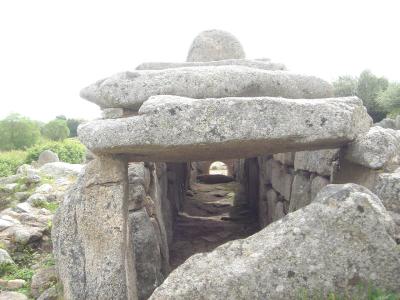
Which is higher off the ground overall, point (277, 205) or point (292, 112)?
point (292, 112)

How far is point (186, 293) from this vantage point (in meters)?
3.11

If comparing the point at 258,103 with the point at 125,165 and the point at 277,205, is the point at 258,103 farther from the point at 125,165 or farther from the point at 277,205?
the point at 277,205

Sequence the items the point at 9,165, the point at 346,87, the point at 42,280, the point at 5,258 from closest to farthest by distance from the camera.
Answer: the point at 42,280 → the point at 5,258 → the point at 9,165 → the point at 346,87

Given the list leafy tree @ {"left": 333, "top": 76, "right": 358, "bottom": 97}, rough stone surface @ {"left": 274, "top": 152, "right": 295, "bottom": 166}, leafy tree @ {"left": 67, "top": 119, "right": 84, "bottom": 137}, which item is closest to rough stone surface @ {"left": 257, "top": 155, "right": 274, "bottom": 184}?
rough stone surface @ {"left": 274, "top": 152, "right": 295, "bottom": 166}

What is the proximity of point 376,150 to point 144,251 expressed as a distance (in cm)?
252

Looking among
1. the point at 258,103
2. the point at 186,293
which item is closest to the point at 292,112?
the point at 258,103

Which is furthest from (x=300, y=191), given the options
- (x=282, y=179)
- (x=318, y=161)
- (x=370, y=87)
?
(x=370, y=87)

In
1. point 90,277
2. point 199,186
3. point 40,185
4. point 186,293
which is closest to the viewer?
point 186,293

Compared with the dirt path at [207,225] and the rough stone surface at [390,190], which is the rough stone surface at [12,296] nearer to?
the dirt path at [207,225]

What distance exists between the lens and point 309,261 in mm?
3158

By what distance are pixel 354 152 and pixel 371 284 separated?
1.20 m

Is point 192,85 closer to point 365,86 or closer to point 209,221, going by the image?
point 209,221

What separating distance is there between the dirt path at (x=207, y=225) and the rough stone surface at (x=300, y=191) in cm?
171

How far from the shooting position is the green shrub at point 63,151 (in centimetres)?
1514
